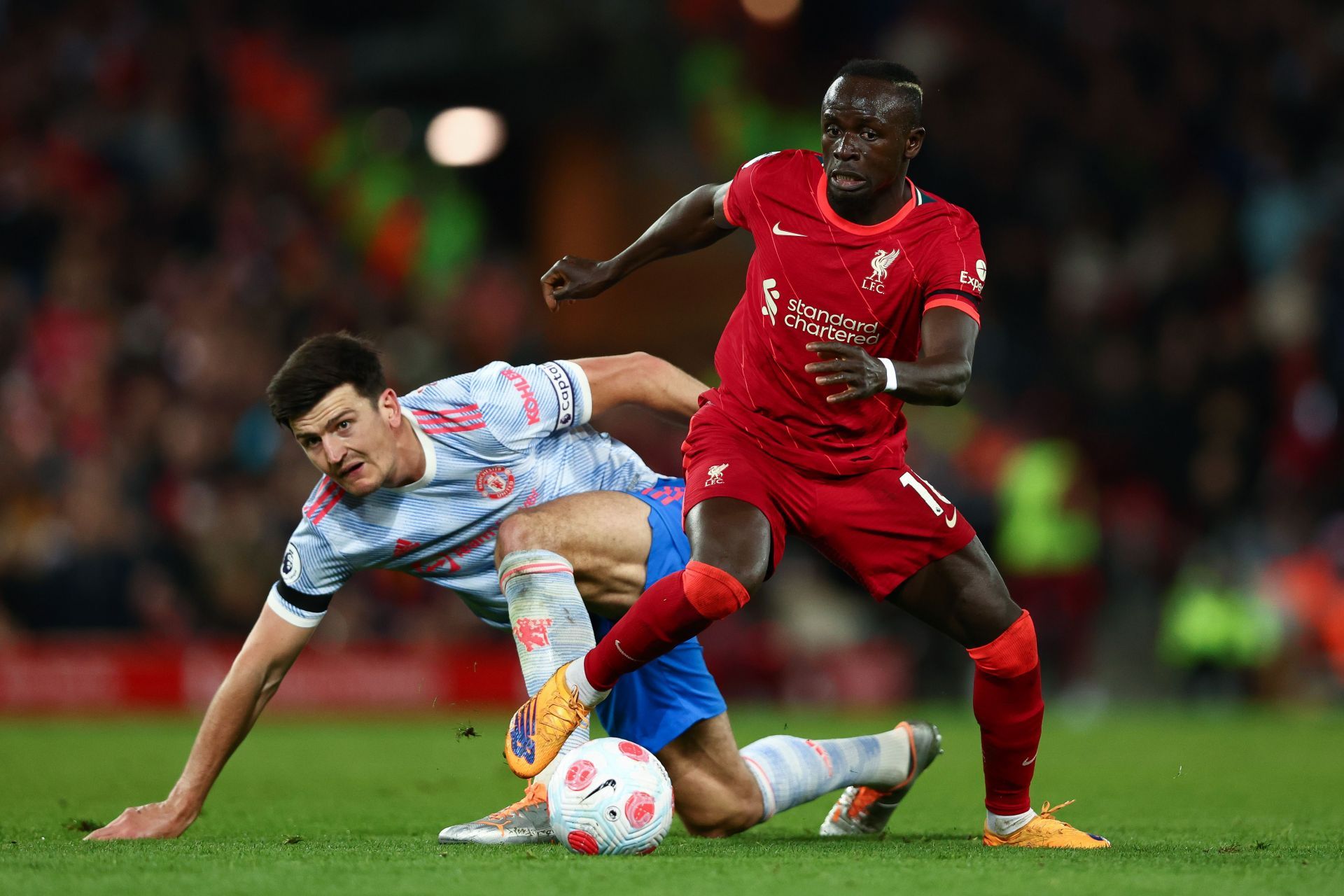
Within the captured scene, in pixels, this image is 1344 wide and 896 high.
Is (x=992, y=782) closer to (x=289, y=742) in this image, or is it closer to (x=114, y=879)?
(x=114, y=879)

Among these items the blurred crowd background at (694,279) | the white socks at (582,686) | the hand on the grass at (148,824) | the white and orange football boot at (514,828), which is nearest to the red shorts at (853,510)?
the white socks at (582,686)

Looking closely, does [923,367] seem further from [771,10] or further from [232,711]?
[771,10]

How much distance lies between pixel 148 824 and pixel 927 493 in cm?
249

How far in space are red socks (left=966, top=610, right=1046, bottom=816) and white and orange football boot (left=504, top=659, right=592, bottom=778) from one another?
3.76 ft

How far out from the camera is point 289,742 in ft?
30.9

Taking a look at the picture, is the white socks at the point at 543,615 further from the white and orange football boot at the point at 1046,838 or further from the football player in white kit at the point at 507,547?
the white and orange football boot at the point at 1046,838

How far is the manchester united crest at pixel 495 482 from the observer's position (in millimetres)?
5184

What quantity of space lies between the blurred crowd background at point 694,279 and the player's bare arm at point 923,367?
320 inches

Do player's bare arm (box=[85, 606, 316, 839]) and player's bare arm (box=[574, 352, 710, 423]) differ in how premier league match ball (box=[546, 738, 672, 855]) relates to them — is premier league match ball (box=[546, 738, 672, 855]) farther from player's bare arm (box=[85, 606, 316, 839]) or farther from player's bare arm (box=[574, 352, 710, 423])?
player's bare arm (box=[574, 352, 710, 423])

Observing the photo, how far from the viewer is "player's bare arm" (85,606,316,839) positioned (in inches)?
198

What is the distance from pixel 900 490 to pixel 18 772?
15.5ft

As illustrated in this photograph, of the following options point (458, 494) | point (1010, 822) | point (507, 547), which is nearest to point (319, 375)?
point (458, 494)

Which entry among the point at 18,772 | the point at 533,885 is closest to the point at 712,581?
the point at 533,885

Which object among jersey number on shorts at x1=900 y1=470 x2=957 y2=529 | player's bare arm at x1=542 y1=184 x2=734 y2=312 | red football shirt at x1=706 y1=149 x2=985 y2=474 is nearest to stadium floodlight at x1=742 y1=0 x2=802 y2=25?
player's bare arm at x1=542 y1=184 x2=734 y2=312
